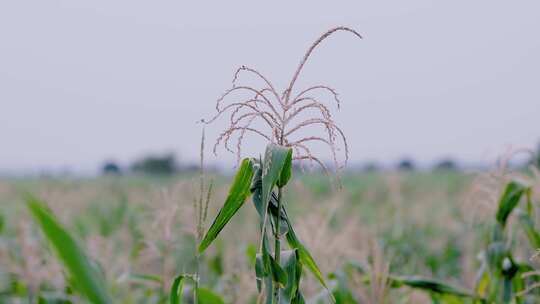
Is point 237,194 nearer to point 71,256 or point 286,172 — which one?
point 286,172

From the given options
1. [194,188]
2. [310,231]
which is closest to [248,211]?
[310,231]

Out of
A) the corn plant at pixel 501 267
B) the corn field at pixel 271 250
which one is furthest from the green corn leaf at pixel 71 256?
the corn plant at pixel 501 267

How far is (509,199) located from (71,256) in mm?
1864

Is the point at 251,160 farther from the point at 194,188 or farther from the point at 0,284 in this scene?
the point at 0,284

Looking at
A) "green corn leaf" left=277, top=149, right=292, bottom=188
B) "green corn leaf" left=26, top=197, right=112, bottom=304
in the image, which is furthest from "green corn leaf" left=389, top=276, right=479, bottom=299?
"green corn leaf" left=26, top=197, right=112, bottom=304

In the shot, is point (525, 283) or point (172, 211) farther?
point (525, 283)

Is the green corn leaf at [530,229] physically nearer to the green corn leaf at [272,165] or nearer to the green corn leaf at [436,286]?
the green corn leaf at [436,286]

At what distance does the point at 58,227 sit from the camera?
126 centimetres

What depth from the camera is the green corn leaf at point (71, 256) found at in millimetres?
1243

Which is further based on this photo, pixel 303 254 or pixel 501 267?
pixel 501 267

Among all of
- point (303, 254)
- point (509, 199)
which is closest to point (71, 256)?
point (303, 254)

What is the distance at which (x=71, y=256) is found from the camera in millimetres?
1290

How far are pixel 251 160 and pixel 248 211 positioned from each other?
10160 mm

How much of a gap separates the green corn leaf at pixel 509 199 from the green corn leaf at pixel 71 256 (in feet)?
5.74
